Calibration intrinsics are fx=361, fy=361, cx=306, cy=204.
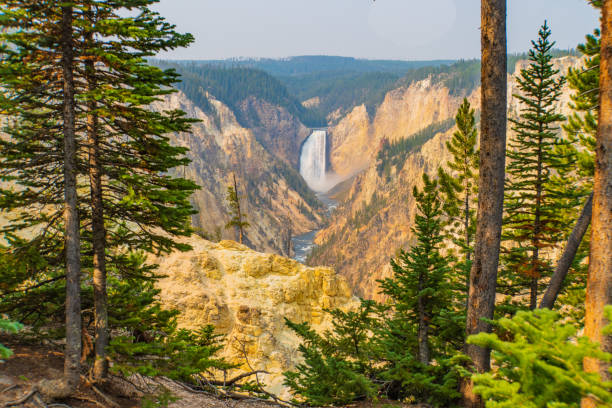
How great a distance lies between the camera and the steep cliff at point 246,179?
343 feet

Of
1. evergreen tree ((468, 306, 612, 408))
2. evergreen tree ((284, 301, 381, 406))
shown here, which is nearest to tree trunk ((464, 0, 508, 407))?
evergreen tree ((284, 301, 381, 406))

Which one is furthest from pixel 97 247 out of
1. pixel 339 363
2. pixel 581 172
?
pixel 581 172

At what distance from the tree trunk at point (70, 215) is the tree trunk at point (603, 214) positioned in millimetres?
6775

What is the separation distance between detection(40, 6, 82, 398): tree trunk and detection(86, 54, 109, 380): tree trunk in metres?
0.33

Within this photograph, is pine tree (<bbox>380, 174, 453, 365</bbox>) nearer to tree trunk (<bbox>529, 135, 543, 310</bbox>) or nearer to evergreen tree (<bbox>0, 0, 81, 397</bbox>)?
tree trunk (<bbox>529, 135, 543, 310</bbox>)

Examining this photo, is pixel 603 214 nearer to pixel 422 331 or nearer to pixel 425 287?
pixel 425 287

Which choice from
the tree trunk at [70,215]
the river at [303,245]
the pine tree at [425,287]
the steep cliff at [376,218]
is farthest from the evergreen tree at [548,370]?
the river at [303,245]

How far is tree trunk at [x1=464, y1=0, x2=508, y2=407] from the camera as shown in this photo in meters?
5.54

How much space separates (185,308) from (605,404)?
19.1 meters

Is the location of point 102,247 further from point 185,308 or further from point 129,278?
point 185,308

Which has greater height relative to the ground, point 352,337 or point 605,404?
point 605,404

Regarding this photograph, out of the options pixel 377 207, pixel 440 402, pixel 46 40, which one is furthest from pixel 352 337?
pixel 377 207

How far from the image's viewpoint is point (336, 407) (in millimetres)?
6609

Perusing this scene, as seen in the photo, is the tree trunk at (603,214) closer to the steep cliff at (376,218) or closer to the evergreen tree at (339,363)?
the evergreen tree at (339,363)
